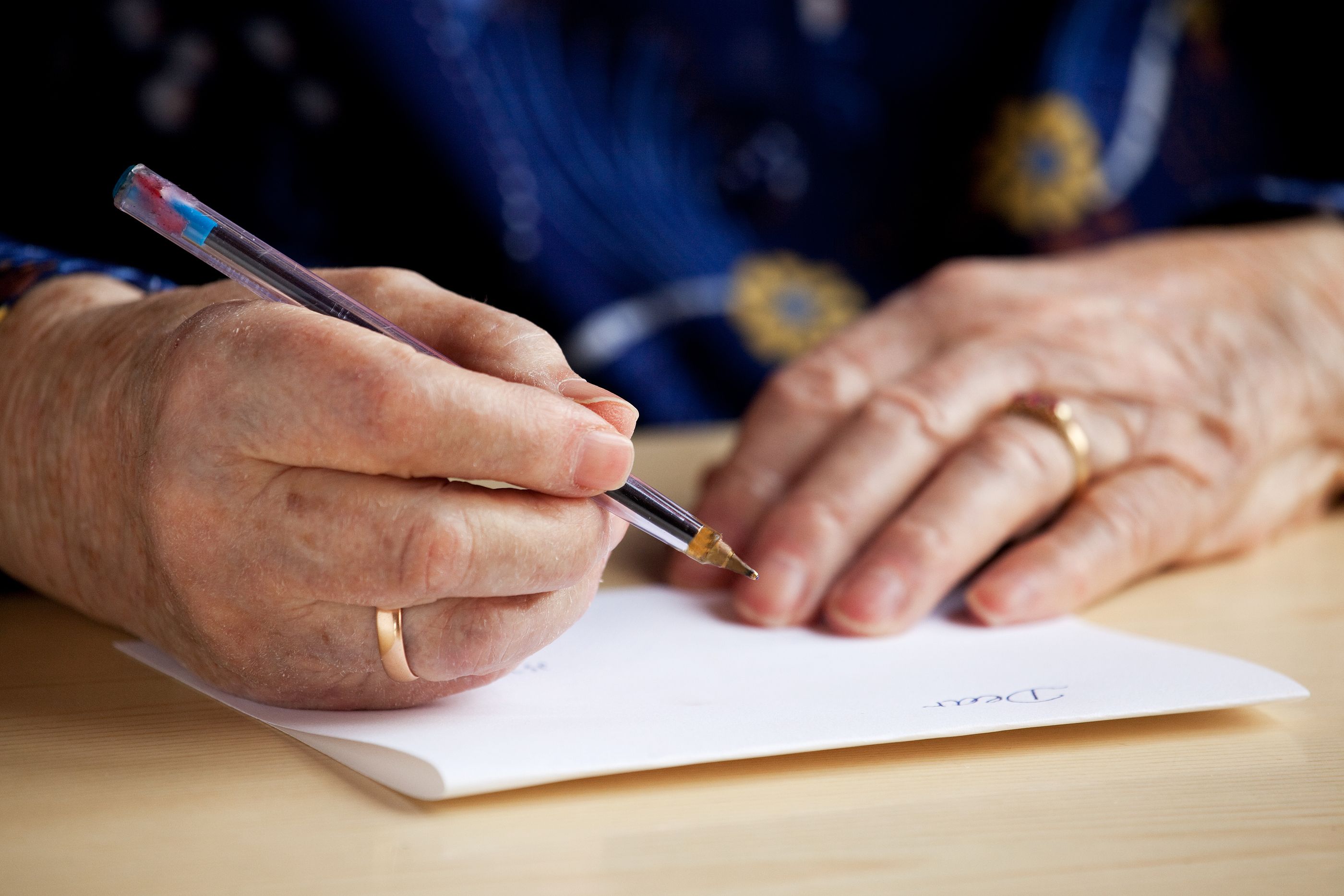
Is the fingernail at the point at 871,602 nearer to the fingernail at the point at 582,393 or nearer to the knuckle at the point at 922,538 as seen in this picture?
the knuckle at the point at 922,538

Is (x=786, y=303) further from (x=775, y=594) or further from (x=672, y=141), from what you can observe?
(x=775, y=594)

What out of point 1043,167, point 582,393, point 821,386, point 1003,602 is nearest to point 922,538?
point 1003,602

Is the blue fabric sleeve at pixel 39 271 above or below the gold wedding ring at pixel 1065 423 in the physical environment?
below

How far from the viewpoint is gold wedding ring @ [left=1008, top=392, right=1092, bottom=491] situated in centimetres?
68

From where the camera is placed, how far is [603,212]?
3.23 ft

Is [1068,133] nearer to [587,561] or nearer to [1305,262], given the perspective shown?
[1305,262]

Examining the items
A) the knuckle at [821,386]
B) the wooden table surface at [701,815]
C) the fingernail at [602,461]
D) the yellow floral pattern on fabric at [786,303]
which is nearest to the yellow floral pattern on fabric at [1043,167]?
the yellow floral pattern on fabric at [786,303]

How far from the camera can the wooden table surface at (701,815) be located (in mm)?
333

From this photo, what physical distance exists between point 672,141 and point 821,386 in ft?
1.27

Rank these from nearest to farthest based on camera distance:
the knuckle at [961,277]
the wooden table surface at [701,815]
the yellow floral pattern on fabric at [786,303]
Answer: the wooden table surface at [701,815] < the knuckle at [961,277] < the yellow floral pattern on fabric at [786,303]

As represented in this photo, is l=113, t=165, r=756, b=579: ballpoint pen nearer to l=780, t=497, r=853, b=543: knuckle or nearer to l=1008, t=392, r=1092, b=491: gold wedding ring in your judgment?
l=780, t=497, r=853, b=543: knuckle

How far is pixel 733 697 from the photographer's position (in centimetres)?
47

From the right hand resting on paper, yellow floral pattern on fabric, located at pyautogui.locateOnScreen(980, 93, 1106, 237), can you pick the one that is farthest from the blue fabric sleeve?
yellow floral pattern on fabric, located at pyautogui.locateOnScreen(980, 93, 1106, 237)

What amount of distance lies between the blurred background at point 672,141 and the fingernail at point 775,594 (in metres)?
0.46
